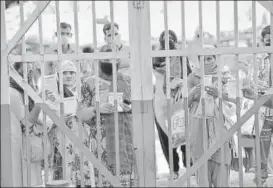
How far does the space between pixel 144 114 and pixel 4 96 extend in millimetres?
A: 970

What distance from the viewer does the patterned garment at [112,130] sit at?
4.53 meters

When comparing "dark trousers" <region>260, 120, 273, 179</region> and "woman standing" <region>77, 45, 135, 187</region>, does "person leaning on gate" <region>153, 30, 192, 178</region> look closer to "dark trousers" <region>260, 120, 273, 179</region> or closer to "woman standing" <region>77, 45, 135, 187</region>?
"woman standing" <region>77, 45, 135, 187</region>

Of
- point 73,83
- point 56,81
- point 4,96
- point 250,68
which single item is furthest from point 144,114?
point 250,68

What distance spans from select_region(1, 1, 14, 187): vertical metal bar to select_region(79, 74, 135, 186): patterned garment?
3.44ft

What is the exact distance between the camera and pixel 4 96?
3.58 m

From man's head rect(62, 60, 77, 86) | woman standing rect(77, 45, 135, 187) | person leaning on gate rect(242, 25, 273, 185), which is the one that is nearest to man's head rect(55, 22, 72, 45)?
man's head rect(62, 60, 77, 86)

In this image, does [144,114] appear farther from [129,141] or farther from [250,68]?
[250,68]

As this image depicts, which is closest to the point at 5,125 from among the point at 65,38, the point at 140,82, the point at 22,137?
the point at 22,137

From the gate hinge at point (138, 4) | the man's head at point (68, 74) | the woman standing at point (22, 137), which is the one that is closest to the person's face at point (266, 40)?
the man's head at point (68, 74)

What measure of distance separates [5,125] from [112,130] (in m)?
1.20

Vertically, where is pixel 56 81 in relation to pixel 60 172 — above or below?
above

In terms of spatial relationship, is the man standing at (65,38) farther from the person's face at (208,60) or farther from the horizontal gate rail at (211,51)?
the horizontal gate rail at (211,51)

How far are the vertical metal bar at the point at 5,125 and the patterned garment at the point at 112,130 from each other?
3.44ft

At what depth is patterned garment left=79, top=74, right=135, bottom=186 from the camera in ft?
14.9
